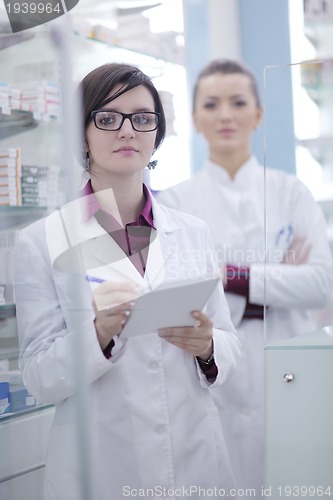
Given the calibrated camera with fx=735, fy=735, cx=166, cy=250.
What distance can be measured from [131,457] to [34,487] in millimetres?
223

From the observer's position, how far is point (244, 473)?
6.88 ft

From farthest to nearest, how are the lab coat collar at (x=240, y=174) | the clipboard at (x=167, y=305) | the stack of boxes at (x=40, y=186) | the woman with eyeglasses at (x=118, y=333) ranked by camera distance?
the lab coat collar at (x=240, y=174), the stack of boxes at (x=40, y=186), the woman with eyeglasses at (x=118, y=333), the clipboard at (x=167, y=305)

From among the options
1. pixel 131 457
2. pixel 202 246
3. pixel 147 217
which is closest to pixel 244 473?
pixel 131 457

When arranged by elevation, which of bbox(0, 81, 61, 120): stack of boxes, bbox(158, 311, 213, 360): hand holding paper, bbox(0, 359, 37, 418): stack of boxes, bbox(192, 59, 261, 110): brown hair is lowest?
bbox(0, 359, 37, 418): stack of boxes

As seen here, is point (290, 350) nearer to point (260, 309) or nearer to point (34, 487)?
point (34, 487)

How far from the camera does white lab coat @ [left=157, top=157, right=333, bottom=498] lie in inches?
59.4

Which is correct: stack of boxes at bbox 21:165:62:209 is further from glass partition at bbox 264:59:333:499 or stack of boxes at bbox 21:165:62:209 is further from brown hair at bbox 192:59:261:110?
brown hair at bbox 192:59:261:110

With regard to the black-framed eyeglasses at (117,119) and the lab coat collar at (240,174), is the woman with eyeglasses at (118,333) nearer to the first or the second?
the black-framed eyeglasses at (117,119)

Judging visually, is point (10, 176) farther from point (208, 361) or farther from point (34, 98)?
point (208, 361)

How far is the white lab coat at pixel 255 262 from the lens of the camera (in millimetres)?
1508

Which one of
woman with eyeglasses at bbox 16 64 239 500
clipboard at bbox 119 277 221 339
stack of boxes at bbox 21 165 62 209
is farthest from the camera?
stack of boxes at bbox 21 165 62 209

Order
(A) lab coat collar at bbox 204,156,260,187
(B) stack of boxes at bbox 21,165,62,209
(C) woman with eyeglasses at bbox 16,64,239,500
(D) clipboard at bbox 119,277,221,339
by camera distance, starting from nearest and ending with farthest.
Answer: (D) clipboard at bbox 119,277,221,339, (C) woman with eyeglasses at bbox 16,64,239,500, (B) stack of boxes at bbox 21,165,62,209, (A) lab coat collar at bbox 204,156,260,187

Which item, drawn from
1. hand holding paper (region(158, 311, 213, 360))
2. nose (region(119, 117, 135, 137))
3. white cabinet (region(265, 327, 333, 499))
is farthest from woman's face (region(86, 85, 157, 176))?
white cabinet (region(265, 327, 333, 499))

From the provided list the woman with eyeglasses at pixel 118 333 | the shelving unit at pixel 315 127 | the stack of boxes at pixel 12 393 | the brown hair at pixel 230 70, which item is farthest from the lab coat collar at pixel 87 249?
the brown hair at pixel 230 70
